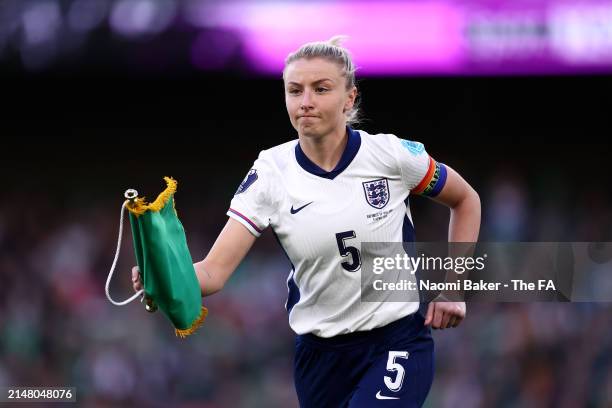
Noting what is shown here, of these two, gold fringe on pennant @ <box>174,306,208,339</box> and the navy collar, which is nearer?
gold fringe on pennant @ <box>174,306,208,339</box>

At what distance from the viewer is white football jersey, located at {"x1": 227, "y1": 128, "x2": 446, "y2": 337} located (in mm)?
4133

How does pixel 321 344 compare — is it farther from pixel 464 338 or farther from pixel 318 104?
pixel 464 338

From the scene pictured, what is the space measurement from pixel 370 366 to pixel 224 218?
5.14m

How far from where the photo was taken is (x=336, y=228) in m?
4.11

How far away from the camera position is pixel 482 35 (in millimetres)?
7730

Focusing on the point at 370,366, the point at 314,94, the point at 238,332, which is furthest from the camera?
the point at 238,332

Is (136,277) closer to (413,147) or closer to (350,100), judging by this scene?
(350,100)

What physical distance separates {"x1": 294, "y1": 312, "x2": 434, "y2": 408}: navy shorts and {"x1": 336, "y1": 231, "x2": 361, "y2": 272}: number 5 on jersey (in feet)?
0.89

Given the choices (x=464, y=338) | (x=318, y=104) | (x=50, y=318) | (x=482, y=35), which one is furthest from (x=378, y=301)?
(x=50, y=318)

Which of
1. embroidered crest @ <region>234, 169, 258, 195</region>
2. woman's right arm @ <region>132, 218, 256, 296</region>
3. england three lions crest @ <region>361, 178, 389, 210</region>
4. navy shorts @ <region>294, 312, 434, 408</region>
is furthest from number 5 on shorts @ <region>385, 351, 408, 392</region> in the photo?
embroidered crest @ <region>234, 169, 258, 195</region>

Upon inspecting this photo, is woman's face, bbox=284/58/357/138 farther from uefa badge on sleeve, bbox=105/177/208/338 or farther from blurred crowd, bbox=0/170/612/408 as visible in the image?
blurred crowd, bbox=0/170/612/408

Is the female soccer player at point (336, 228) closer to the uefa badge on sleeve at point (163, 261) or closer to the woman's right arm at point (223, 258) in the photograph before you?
the woman's right arm at point (223, 258)

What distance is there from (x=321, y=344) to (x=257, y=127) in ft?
17.0

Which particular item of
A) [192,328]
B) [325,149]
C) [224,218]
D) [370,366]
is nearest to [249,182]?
[325,149]
